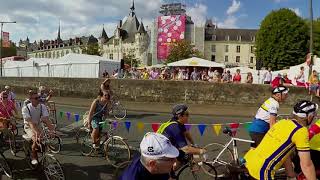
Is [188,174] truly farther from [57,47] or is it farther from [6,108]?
[57,47]

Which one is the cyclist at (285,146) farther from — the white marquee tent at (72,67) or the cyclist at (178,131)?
the white marquee tent at (72,67)

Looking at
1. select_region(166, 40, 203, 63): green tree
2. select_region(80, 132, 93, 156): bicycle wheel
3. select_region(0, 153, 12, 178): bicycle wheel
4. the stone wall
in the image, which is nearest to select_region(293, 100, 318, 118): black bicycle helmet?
select_region(0, 153, 12, 178): bicycle wheel

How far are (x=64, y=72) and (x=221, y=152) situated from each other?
96.6ft

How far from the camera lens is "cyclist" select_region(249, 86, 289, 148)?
6527 millimetres

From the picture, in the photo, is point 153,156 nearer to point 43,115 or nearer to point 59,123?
point 43,115

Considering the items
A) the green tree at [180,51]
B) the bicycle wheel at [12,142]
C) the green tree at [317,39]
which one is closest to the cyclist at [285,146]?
the bicycle wheel at [12,142]

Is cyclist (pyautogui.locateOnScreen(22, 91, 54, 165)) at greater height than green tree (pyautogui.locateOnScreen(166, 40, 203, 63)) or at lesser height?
lesser

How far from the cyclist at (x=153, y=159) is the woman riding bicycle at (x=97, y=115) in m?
6.27

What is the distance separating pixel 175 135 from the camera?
580 cm

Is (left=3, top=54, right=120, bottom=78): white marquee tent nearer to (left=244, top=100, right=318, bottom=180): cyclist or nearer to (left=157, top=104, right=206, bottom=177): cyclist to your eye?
(left=157, top=104, right=206, bottom=177): cyclist

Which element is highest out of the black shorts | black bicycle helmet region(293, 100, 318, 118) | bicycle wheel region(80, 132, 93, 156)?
black bicycle helmet region(293, 100, 318, 118)

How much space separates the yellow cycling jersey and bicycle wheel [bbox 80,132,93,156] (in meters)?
5.65

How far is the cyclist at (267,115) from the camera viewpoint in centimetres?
653

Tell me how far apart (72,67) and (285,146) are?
105ft
